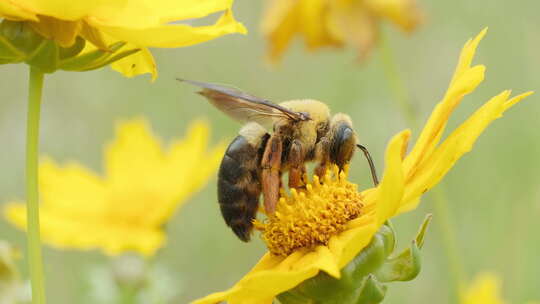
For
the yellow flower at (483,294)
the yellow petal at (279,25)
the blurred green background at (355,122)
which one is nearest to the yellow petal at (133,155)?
the blurred green background at (355,122)

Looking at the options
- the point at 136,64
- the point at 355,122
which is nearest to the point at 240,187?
the point at 136,64

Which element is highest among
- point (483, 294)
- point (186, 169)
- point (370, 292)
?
point (370, 292)

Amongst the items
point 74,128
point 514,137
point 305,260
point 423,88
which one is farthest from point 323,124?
point 74,128

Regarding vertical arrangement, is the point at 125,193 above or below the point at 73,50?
below

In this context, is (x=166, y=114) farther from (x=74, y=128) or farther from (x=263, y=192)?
(x=263, y=192)

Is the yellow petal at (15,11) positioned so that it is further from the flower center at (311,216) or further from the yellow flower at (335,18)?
the yellow flower at (335,18)

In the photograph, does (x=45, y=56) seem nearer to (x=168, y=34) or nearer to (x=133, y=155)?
(x=168, y=34)
